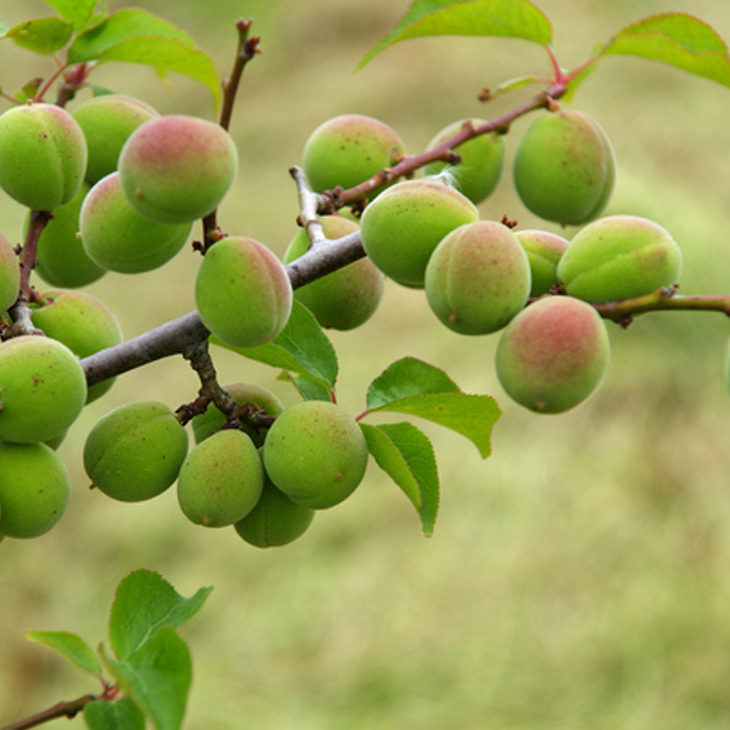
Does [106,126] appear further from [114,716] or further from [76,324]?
[114,716]

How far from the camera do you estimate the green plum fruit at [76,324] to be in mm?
380

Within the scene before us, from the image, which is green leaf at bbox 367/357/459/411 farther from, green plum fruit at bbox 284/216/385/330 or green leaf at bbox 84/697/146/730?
green leaf at bbox 84/697/146/730

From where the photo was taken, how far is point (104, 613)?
1.71 meters

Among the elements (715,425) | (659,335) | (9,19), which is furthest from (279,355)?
(9,19)

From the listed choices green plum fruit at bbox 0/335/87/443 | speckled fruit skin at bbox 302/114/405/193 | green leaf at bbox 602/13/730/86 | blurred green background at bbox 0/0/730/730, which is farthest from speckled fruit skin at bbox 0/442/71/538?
blurred green background at bbox 0/0/730/730

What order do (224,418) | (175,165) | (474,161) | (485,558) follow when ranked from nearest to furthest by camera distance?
(175,165) < (224,418) < (474,161) < (485,558)

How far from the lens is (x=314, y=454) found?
33cm

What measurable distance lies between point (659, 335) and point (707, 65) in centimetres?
155

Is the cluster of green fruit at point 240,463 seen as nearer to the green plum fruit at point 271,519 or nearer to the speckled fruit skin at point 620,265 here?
the green plum fruit at point 271,519

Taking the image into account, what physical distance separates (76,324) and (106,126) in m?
0.10

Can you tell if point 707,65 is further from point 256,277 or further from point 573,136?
point 256,277

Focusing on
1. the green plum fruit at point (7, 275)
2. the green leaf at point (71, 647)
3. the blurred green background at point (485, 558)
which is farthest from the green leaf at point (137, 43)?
the blurred green background at point (485, 558)

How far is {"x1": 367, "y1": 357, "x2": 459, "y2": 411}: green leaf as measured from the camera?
1.24ft

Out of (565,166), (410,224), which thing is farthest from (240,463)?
(565,166)
